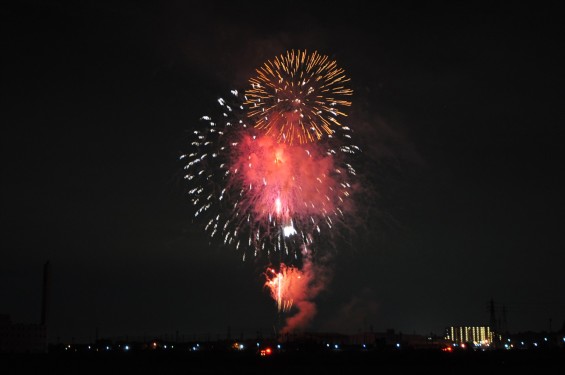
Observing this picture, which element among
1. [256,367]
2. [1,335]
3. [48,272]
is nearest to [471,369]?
[256,367]

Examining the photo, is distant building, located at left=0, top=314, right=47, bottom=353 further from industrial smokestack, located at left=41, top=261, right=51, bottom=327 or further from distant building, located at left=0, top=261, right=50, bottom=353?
industrial smokestack, located at left=41, top=261, right=51, bottom=327

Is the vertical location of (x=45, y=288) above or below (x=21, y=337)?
above

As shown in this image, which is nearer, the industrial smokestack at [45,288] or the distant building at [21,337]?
the distant building at [21,337]

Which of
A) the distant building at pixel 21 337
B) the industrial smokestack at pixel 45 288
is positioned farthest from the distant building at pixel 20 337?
the industrial smokestack at pixel 45 288

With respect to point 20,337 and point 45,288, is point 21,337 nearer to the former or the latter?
point 20,337

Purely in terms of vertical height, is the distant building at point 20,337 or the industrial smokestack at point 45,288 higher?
the industrial smokestack at point 45,288

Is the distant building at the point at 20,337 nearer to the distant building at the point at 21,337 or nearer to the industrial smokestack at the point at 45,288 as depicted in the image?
the distant building at the point at 21,337

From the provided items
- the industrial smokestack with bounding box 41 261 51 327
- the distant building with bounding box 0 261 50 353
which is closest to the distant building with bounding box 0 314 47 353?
the distant building with bounding box 0 261 50 353

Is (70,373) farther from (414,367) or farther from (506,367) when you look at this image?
(506,367)

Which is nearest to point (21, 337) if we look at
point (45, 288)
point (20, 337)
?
point (20, 337)

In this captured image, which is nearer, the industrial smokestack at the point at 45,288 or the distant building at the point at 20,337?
the distant building at the point at 20,337

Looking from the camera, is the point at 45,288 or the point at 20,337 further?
the point at 45,288
